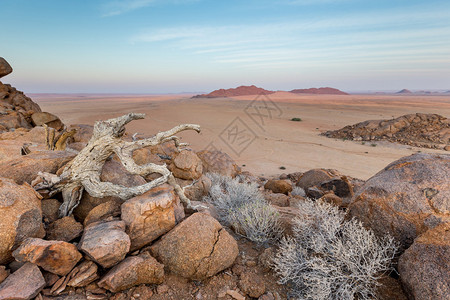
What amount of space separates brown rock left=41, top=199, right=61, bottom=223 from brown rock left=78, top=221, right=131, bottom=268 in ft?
3.08

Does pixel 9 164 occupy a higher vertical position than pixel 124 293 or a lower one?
higher

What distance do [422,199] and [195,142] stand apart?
15.3 m

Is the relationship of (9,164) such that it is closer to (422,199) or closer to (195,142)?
(422,199)

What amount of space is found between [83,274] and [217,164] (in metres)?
6.13

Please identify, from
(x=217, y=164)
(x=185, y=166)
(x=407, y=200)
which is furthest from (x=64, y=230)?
(x=217, y=164)

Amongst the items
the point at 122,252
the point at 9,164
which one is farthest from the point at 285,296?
the point at 9,164

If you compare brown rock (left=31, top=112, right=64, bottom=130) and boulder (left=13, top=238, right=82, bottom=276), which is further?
brown rock (left=31, top=112, right=64, bottom=130)

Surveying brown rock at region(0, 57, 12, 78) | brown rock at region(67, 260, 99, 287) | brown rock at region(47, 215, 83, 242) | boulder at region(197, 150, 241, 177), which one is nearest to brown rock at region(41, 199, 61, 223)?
brown rock at region(47, 215, 83, 242)

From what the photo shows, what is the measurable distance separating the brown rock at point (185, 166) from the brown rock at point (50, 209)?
11.3 feet

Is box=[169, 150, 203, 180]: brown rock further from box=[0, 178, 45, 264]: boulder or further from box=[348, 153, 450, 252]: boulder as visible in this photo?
box=[348, 153, 450, 252]: boulder

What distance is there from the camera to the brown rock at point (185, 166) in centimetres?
695

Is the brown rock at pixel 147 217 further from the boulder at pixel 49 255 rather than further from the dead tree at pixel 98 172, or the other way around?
the boulder at pixel 49 255

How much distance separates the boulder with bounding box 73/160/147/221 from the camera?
151 inches

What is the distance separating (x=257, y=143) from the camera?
1748 centimetres
